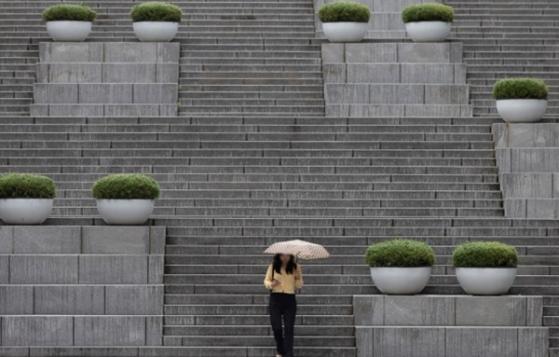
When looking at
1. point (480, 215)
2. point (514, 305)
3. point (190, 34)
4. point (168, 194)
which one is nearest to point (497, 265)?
point (514, 305)

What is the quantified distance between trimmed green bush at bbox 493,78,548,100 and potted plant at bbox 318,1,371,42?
183 inches

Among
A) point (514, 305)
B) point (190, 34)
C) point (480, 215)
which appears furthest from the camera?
point (190, 34)

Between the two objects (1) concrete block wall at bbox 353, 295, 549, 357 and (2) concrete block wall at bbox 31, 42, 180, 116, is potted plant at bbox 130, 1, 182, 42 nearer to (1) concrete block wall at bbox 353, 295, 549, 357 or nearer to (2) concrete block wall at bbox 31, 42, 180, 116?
(2) concrete block wall at bbox 31, 42, 180, 116

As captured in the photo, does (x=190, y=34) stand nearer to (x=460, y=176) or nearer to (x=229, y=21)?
(x=229, y=21)

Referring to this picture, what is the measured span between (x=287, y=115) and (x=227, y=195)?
3.69m

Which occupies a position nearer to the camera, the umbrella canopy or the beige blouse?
the umbrella canopy

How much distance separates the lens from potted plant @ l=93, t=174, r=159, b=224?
29.3 m

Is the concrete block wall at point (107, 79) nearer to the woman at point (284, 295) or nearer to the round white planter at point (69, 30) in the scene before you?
the round white planter at point (69, 30)

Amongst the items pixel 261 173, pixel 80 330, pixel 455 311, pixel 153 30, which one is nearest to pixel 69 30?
pixel 153 30

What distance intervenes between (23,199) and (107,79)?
741cm

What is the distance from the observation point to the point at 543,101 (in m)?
33.2

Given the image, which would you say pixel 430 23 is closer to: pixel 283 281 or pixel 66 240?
pixel 66 240

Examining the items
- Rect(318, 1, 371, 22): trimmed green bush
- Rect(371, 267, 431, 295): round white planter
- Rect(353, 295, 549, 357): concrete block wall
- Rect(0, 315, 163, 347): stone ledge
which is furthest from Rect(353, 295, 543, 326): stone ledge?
Rect(318, 1, 371, 22): trimmed green bush

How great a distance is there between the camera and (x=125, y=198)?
29297 millimetres
